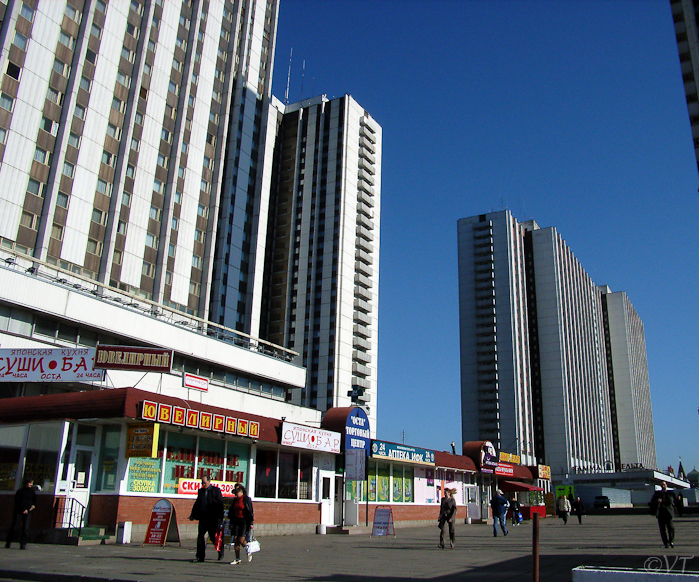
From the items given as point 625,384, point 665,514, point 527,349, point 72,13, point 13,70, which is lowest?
point 665,514

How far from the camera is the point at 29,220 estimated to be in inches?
1766

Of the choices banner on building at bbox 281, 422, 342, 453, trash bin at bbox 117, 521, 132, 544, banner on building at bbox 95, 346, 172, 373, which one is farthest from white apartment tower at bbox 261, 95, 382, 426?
trash bin at bbox 117, 521, 132, 544

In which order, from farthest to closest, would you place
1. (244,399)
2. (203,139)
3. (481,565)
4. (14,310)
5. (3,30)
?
1. (203,139)
2. (244,399)
3. (3,30)
4. (14,310)
5. (481,565)

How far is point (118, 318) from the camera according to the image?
132 feet

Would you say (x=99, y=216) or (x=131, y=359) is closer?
(x=131, y=359)

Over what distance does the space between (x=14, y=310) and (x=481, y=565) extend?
30527 mm

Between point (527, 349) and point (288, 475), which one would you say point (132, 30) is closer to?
point (288, 475)

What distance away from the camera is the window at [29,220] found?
146 ft

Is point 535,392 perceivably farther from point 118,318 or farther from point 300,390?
point 118,318

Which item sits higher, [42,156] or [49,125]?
[49,125]

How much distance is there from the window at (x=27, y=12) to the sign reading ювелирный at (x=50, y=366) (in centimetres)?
3202

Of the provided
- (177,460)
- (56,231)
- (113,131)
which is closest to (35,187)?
(56,231)

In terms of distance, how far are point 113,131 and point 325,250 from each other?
4762cm

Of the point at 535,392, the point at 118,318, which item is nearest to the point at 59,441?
the point at 118,318
